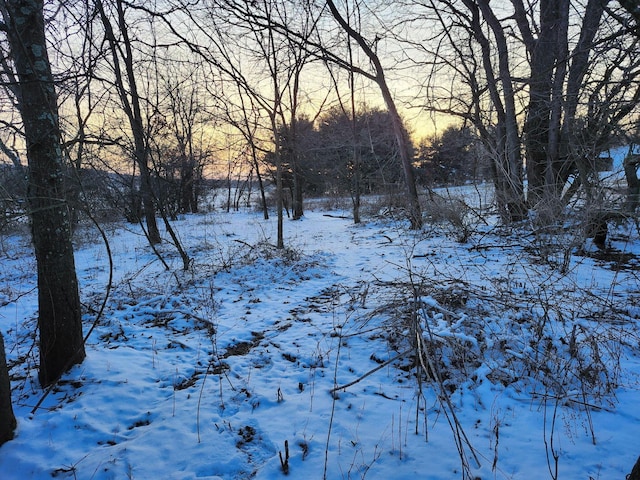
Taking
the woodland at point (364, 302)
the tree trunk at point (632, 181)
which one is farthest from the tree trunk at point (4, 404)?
the tree trunk at point (632, 181)

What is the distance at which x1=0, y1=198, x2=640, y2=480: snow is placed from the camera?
1898mm

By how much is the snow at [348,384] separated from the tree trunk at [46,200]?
31cm

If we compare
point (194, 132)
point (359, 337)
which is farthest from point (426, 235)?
point (194, 132)

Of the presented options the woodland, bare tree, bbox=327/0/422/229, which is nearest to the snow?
the woodland

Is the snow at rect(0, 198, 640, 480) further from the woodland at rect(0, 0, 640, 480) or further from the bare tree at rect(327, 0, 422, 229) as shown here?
the bare tree at rect(327, 0, 422, 229)

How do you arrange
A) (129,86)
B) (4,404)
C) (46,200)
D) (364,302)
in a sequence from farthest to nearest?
1. (129,86)
2. (364,302)
3. (46,200)
4. (4,404)

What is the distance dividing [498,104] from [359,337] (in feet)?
24.6

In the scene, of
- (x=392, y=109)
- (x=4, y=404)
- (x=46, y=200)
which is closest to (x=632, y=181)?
(x=392, y=109)

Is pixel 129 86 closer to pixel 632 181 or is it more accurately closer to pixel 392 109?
pixel 392 109

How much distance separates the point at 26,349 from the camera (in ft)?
→ 11.1

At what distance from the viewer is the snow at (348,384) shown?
1.90m

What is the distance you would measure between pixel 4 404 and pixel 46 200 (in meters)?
1.38

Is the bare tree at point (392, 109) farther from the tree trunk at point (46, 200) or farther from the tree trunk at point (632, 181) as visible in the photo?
the tree trunk at point (46, 200)

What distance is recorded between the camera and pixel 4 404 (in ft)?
6.60
